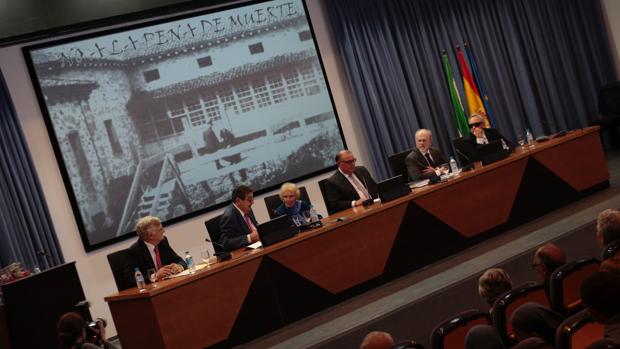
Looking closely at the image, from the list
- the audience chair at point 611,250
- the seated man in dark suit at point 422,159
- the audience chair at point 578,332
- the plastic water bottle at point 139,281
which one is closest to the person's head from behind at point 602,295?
the audience chair at point 578,332

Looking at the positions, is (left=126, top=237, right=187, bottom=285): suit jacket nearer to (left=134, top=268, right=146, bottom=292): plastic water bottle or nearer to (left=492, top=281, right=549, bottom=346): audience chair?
(left=134, top=268, right=146, bottom=292): plastic water bottle

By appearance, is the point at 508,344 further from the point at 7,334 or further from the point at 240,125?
the point at 240,125

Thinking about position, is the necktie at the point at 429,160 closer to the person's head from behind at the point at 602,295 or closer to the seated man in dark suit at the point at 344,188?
the seated man in dark suit at the point at 344,188

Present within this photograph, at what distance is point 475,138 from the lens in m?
8.40

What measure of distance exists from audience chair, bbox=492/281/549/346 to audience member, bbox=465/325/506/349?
17.6 inches

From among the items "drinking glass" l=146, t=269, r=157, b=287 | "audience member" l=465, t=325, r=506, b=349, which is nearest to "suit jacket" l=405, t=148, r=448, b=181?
"drinking glass" l=146, t=269, r=157, b=287

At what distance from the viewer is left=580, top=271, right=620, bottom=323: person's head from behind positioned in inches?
91.7

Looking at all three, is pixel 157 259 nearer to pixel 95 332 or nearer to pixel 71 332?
pixel 95 332

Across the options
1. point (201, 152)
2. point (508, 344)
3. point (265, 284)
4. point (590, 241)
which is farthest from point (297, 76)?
point (508, 344)

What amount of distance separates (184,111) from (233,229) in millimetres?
2315

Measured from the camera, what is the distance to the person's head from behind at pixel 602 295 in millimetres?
2330

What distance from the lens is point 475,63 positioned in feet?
34.7

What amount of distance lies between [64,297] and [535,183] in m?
4.10

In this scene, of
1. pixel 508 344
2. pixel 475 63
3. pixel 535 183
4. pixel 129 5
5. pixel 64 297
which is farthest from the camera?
pixel 475 63
